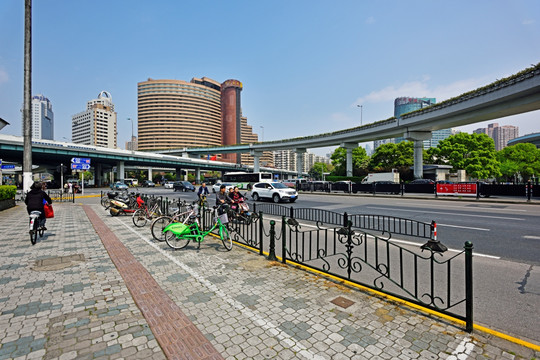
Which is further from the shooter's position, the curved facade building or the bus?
the curved facade building

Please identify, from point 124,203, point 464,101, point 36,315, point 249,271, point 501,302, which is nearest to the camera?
point 36,315

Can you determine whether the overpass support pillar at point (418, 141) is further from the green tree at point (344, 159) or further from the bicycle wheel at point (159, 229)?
the bicycle wheel at point (159, 229)

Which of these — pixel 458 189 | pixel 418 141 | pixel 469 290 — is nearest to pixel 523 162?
pixel 418 141

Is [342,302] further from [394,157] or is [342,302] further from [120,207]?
[394,157]

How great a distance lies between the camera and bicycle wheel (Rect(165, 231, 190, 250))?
24.8 ft

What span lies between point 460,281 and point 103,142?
179 meters

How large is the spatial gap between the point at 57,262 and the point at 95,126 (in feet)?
566

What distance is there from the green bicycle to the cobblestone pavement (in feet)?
3.92

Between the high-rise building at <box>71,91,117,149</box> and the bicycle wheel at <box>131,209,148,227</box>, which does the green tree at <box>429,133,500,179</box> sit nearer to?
the bicycle wheel at <box>131,209,148,227</box>

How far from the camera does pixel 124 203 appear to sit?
→ 47.6 ft

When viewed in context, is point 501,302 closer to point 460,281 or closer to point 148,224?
point 460,281

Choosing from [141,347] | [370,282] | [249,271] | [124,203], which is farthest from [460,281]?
[124,203]

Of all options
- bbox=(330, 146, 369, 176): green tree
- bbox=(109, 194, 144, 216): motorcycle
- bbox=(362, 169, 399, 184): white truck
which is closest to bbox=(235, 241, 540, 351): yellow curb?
bbox=(109, 194, 144, 216): motorcycle

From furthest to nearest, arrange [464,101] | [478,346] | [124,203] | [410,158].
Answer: [410,158]
[464,101]
[124,203]
[478,346]
